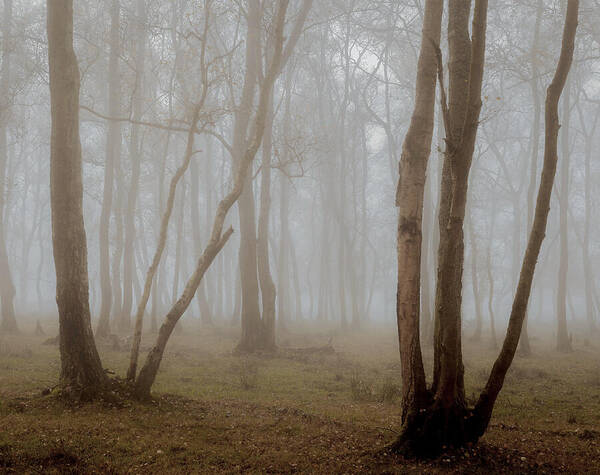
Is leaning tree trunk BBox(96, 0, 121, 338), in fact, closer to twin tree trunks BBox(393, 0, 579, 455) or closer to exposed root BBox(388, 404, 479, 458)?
twin tree trunks BBox(393, 0, 579, 455)

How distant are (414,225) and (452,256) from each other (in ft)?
2.46

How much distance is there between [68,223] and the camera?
6.59 m

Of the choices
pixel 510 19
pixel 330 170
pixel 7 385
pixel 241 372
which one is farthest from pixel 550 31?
pixel 7 385

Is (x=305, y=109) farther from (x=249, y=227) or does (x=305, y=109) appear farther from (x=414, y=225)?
(x=414, y=225)

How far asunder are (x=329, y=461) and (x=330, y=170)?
24138 mm

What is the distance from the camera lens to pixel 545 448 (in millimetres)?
4742

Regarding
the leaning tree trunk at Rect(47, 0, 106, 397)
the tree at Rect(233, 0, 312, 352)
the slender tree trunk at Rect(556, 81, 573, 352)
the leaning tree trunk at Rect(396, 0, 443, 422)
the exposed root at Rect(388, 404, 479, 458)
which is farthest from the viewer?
the slender tree trunk at Rect(556, 81, 573, 352)

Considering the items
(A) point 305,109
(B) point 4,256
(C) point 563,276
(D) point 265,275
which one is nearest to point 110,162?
(B) point 4,256

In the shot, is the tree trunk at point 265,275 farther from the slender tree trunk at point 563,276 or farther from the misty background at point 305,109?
the slender tree trunk at point 563,276

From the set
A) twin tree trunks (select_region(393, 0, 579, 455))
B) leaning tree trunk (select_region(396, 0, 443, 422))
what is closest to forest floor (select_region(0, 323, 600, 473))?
twin tree trunks (select_region(393, 0, 579, 455))

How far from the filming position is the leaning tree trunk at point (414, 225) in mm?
4684

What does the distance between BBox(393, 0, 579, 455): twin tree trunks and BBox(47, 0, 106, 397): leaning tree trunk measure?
4.39 metres

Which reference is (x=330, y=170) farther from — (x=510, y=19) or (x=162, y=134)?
(x=510, y=19)

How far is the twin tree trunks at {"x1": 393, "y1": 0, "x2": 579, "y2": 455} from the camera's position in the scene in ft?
14.1
